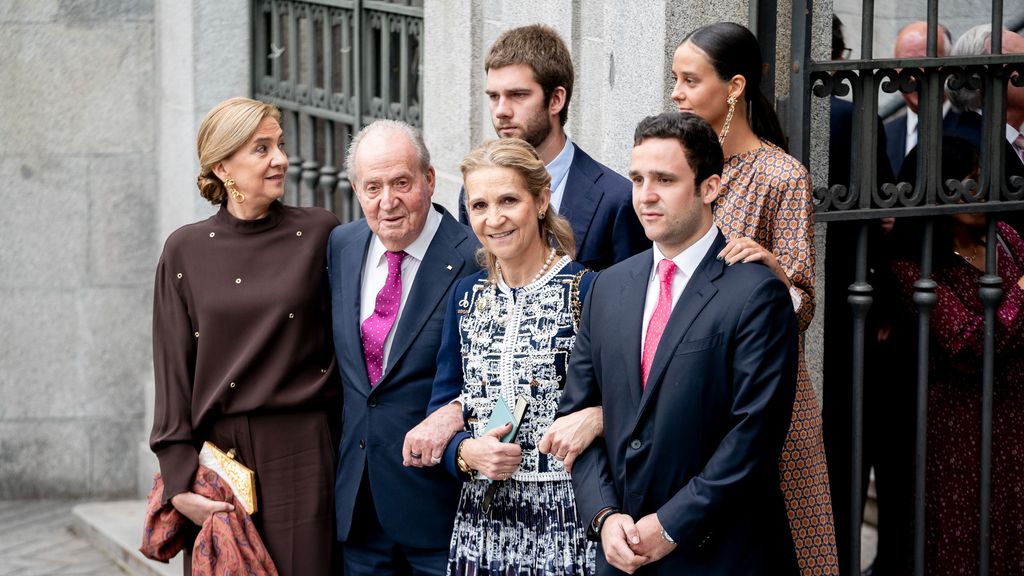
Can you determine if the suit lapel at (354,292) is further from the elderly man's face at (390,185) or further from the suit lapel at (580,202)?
the suit lapel at (580,202)

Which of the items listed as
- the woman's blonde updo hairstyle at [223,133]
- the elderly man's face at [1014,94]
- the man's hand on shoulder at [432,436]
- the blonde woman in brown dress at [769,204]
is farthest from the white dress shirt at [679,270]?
the elderly man's face at [1014,94]

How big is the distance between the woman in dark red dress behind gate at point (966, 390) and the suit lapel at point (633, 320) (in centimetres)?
134

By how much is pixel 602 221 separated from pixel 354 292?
0.77m

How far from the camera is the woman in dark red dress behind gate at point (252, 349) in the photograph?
15.5 ft

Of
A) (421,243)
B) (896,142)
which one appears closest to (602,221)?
(421,243)

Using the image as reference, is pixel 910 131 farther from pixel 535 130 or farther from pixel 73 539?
pixel 73 539

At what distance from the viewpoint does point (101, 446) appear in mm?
8773

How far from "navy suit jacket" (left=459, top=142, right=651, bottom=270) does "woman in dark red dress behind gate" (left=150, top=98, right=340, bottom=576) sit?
819 millimetres

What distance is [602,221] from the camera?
15.1 ft

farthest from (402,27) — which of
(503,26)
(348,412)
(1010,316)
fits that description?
(1010,316)

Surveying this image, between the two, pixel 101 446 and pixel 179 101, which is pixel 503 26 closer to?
pixel 179 101

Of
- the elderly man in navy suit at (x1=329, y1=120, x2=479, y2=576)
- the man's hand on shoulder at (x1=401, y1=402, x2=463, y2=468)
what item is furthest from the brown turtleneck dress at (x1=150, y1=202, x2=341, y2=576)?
the man's hand on shoulder at (x1=401, y1=402, x2=463, y2=468)

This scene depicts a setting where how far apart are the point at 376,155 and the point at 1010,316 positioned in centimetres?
207

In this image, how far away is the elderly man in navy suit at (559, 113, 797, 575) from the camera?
3.74 m
